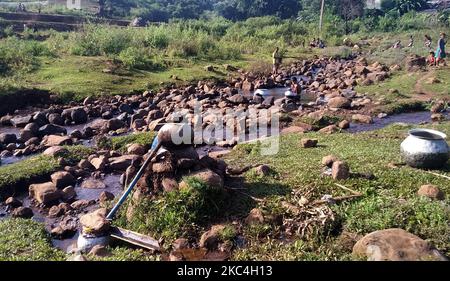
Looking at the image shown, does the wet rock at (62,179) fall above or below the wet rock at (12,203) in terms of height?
above

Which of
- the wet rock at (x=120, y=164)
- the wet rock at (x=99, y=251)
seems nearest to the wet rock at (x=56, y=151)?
the wet rock at (x=120, y=164)

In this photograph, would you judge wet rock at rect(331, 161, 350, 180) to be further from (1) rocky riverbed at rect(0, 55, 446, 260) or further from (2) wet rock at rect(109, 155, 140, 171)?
(2) wet rock at rect(109, 155, 140, 171)

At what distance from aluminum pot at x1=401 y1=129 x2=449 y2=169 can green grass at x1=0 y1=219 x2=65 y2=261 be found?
5705mm

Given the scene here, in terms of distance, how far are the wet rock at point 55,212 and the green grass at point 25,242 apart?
558 mm

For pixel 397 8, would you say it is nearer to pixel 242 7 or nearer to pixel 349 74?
pixel 242 7

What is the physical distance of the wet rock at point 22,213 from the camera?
7492mm

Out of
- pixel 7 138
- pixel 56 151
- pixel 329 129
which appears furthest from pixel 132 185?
pixel 7 138

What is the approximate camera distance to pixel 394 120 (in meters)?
13.2

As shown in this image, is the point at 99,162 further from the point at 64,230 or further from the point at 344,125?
the point at 344,125

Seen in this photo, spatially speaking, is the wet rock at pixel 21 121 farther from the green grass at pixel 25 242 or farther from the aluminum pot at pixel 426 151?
the aluminum pot at pixel 426 151

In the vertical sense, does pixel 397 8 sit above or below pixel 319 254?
above
